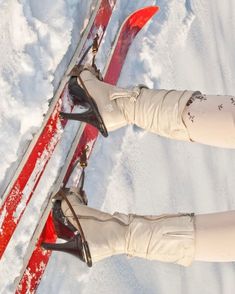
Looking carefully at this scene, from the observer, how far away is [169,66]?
2.94 m

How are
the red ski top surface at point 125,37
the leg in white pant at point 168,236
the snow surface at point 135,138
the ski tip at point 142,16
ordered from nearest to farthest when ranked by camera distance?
1. the leg in white pant at point 168,236
2. the snow surface at point 135,138
3. the red ski top surface at point 125,37
4. the ski tip at point 142,16

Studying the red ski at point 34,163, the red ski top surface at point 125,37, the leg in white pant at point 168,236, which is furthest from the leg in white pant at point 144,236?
the red ski top surface at point 125,37

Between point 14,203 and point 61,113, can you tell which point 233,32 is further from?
point 14,203

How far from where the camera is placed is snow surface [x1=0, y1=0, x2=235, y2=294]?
184cm

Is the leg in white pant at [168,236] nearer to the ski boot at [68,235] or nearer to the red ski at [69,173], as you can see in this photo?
the ski boot at [68,235]

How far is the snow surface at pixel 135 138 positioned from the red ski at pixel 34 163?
0.11 ft

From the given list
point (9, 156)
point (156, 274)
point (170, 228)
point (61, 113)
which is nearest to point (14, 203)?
point (9, 156)

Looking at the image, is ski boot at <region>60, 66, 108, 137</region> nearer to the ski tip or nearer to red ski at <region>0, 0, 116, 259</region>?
red ski at <region>0, 0, 116, 259</region>

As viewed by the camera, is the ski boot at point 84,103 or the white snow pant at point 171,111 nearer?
the white snow pant at point 171,111

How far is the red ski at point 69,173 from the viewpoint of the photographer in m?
1.99

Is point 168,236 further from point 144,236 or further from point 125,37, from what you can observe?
point 125,37

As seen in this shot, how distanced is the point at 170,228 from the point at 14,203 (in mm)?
451

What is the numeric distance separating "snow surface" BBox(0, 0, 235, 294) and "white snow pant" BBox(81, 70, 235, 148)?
19cm

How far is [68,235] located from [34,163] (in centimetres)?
24
